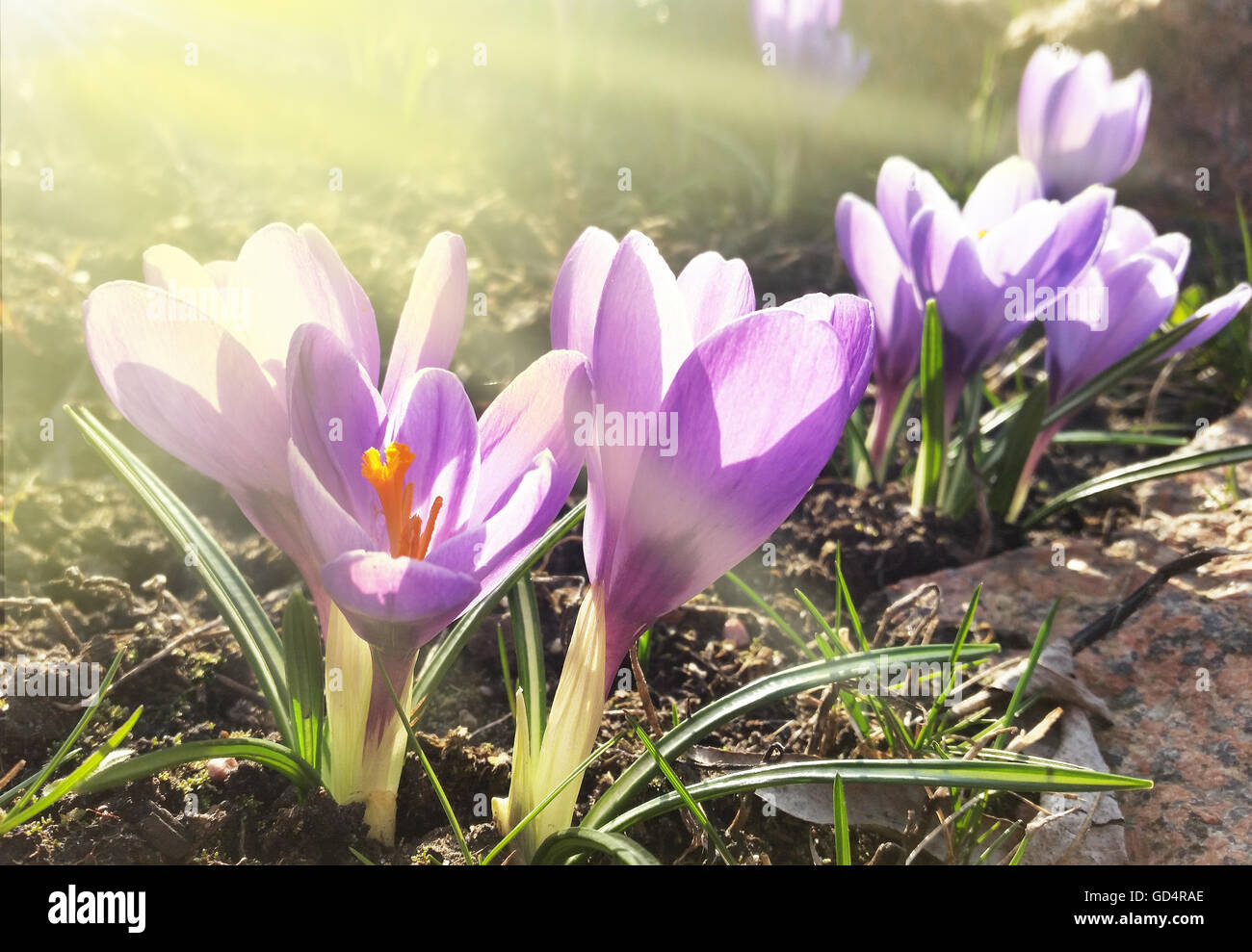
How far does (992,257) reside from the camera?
1674mm

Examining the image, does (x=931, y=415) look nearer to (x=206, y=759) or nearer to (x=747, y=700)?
(x=747, y=700)

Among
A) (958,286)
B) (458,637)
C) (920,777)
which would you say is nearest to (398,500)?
(458,637)

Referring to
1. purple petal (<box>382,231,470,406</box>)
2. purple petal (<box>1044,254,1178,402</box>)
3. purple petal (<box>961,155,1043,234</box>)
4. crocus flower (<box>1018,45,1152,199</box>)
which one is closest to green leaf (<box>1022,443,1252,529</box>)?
purple petal (<box>1044,254,1178,402</box>)

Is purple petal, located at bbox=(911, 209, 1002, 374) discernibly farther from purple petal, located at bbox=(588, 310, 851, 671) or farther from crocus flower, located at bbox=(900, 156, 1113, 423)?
purple petal, located at bbox=(588, 310, 851, 671)

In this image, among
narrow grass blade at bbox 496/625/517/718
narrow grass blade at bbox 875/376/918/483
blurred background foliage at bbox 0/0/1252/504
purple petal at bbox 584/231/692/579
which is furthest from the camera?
blurred background foliage at bbox 0/0/1252/504

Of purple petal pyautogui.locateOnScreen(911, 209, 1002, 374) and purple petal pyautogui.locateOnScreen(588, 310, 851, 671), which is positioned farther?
purple petal pyautogui.locateOnScreen(911, 209, 1002, 374)

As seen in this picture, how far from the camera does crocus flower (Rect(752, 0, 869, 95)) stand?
9.59 feet

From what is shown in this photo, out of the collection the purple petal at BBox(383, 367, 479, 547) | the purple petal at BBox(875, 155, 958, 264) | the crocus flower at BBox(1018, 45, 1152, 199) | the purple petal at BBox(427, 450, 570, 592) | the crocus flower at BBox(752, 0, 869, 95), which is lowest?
the purple petal at BBox(427, 450, 570, 592)

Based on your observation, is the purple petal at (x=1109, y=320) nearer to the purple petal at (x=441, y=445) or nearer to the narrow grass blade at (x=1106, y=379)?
the narrow grass blade at (x=1106, y=379)

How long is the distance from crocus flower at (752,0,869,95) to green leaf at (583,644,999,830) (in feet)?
7.42

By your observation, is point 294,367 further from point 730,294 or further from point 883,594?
point 883,594

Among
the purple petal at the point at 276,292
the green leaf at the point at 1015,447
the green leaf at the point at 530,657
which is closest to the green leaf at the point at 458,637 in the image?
the green leaf at the point at 530,657

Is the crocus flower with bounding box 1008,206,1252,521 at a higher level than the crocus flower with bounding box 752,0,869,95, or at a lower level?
lower

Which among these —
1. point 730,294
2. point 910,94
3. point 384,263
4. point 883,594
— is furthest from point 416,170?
point 730,294
